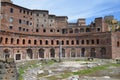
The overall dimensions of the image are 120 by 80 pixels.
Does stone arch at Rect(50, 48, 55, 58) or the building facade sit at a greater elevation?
the building facade

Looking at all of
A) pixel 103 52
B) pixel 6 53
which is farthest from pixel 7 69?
pixel 103 52

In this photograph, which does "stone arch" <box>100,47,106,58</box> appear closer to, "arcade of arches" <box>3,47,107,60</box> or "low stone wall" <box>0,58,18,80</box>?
"arcade of arches" <box>3,47,107,60</box>

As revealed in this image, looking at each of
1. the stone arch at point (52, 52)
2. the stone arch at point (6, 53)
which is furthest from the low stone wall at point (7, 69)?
the stone arch at point (52, 52)

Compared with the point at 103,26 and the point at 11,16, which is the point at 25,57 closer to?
the point at 11,16

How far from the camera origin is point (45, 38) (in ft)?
220

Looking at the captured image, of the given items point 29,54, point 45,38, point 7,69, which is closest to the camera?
point 7,69

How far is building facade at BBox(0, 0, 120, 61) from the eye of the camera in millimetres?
57625

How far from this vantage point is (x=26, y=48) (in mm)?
60625

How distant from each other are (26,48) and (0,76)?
4930 centimetres

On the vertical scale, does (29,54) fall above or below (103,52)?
below

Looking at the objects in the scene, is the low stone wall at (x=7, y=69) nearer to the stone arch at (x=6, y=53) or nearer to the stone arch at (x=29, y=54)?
the stone arch at (x=6, y=53)

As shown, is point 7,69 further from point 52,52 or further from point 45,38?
point 52,52

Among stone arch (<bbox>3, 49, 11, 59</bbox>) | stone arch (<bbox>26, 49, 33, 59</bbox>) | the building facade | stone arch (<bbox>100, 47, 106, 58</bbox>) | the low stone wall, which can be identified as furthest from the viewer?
stone arch (<bbox>100, 47, 106, 58</bbox>)

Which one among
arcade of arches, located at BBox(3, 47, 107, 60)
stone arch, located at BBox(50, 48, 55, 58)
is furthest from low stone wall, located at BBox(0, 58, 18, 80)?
stone arch, located at BBox(50, 48, 55, 58)
